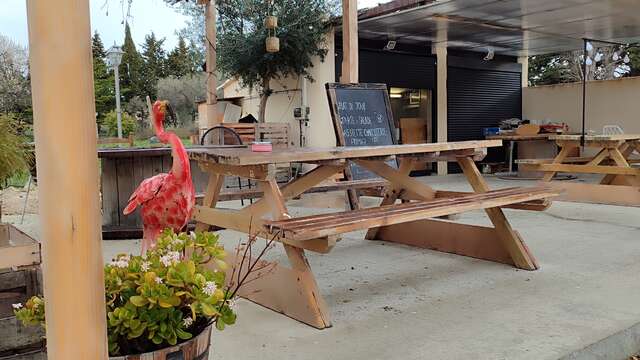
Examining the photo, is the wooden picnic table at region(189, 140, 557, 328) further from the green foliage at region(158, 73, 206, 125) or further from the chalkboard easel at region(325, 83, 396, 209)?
the green foliage at region(158, 73, 206, 125)

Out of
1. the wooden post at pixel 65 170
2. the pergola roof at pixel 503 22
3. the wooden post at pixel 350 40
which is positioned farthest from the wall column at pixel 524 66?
the wooden post at pixel 65 170

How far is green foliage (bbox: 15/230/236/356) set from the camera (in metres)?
1.21

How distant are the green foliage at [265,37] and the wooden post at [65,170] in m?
7.75

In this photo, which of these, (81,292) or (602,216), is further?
(602,216)

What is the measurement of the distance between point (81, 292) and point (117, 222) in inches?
153

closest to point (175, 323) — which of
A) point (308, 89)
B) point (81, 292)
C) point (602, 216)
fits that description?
point (81, 292)

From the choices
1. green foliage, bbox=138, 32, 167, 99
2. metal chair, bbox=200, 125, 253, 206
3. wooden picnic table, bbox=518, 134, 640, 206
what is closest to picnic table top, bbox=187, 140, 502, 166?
wooden picnic table, bbox=518, 134, 640, 206

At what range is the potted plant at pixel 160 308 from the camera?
3.98ft

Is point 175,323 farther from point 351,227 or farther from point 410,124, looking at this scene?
point 410,124

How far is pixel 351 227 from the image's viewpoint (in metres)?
2.37

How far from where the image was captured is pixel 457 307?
9.05ft

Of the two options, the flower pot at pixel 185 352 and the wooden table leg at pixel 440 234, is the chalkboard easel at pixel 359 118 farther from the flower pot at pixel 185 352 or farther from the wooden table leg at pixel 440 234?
the flower pot at pixel 185 352

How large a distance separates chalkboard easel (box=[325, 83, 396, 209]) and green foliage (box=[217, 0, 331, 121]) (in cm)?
370

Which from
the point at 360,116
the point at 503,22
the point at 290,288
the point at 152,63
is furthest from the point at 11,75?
the point at 152,63
